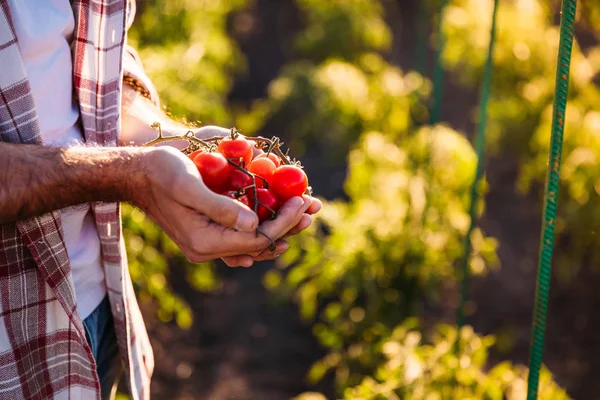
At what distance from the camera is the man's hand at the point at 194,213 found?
1192 mm

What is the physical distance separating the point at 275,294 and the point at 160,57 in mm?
1486

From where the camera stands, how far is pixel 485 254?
3461mm

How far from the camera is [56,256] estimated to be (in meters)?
1.34

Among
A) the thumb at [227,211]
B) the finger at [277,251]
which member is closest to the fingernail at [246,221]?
the thumb at [227,211]

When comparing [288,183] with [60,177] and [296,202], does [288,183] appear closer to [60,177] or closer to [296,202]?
[296,202]

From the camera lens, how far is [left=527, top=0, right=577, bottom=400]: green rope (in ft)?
5.46

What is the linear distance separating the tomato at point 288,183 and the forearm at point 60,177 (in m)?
0.29

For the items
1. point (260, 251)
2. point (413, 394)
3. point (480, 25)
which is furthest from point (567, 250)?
point (260, 251)

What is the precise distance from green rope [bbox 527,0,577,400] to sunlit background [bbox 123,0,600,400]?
602 millimetres

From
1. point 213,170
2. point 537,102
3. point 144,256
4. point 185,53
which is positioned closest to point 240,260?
point 213,170

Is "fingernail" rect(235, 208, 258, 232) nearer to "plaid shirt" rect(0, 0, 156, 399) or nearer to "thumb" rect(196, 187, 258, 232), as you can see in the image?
"thumb" rect(196, 187, 258, 232)

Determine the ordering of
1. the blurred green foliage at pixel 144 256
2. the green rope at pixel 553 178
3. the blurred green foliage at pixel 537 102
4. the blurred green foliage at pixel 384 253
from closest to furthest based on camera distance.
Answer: the green rope at pixel 553 178 → the blurred green foliage at pixel 144 256 → the blurred green foliage at pixel 384 253 → the blurred green foliage at pixel 537 102

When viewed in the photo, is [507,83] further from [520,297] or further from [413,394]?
[413,394]

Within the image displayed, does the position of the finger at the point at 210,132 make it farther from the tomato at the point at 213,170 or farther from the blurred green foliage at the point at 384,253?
the blurred green foliage at the point at 384,253
